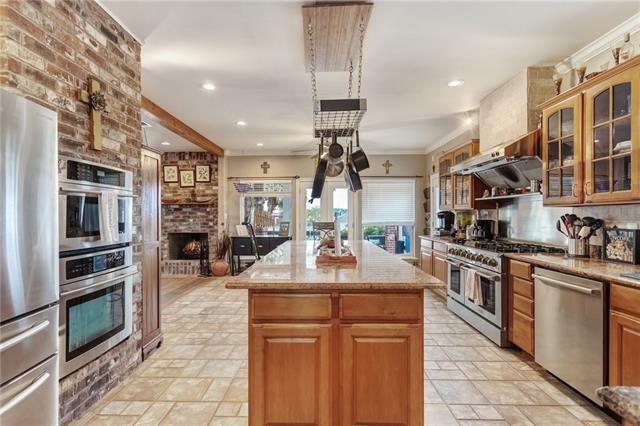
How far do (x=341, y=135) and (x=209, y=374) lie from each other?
221 centimetres

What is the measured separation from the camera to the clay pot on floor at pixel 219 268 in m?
6.70

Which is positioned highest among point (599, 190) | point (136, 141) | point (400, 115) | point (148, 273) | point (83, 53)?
point (400, 115)

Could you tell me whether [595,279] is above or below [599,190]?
below

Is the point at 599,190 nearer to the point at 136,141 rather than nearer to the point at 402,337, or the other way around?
the point at 402,337

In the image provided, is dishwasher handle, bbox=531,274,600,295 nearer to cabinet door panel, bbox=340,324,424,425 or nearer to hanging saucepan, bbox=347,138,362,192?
cabinet door panel, bbox=340,324,424,425

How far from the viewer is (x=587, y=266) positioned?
228cm

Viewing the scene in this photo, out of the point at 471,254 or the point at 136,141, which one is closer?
the point at 136,141

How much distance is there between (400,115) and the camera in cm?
464

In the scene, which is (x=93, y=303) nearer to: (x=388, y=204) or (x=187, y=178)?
(x=187, y=178)

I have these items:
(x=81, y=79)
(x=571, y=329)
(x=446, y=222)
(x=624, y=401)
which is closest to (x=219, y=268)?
(x=446, y=222)

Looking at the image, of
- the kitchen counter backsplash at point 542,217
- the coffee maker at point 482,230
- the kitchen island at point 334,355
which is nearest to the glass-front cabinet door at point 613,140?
the kitchen counter backsplash at point 542,217

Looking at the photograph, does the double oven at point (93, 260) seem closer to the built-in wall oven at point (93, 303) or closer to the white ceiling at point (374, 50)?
the built-in wall oven at point (93, 303)

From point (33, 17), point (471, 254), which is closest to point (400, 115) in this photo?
point (471, 254)

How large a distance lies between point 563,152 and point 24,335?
3.73 metres
